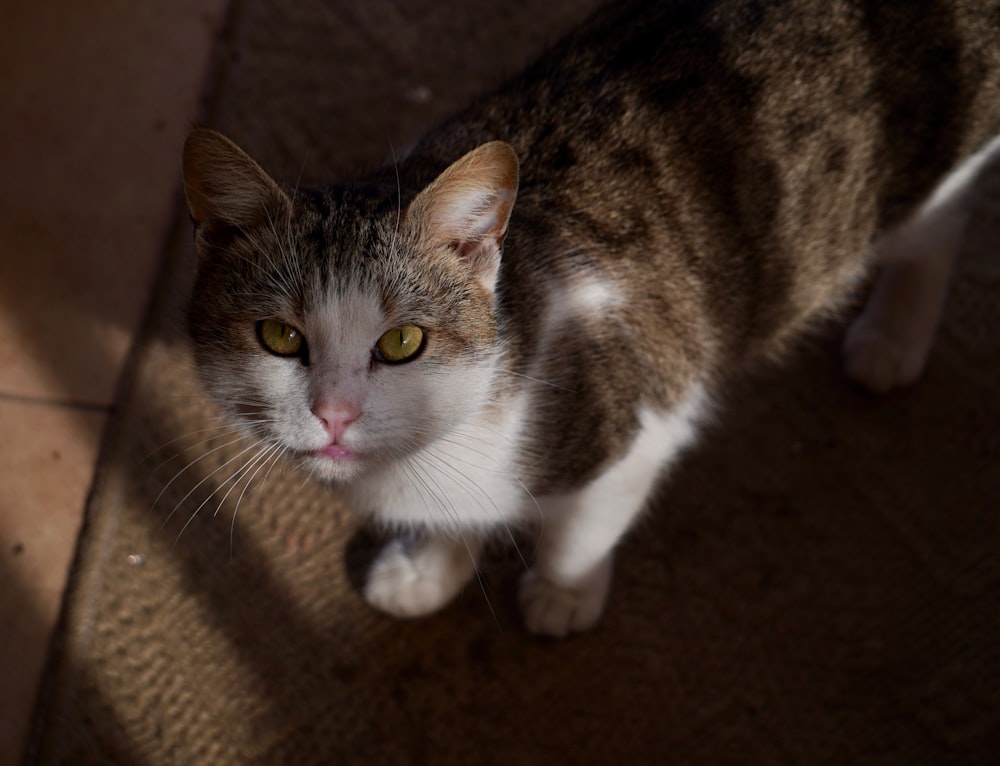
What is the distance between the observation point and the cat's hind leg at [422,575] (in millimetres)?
1311

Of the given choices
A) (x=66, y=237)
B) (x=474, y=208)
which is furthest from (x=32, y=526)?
(x=474, y=208)

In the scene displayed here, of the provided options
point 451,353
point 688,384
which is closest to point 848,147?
point 688,384

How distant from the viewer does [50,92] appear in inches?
69.2

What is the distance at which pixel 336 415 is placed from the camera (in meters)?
0.85

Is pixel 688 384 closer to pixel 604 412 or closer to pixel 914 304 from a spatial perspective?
pixel 604 412

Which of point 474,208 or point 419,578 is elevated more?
point 474,208

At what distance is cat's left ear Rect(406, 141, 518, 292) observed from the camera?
2.83 feet

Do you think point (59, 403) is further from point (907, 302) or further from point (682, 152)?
point (907, 302)

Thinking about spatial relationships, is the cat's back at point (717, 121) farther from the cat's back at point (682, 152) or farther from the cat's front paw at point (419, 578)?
the cat's front paw at point (419, 578)

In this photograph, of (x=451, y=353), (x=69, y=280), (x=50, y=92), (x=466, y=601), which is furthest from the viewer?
(x=50, y=92)

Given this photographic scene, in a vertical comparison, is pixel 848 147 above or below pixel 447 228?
below

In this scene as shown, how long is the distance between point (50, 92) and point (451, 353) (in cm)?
124

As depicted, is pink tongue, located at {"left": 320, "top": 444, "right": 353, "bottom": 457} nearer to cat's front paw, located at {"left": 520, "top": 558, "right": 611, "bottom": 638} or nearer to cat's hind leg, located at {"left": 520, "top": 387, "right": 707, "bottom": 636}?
cat's hind leg, located at {"left": 520, "top": 387, "right": 707, "bottom": 636}

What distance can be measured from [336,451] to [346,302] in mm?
141
